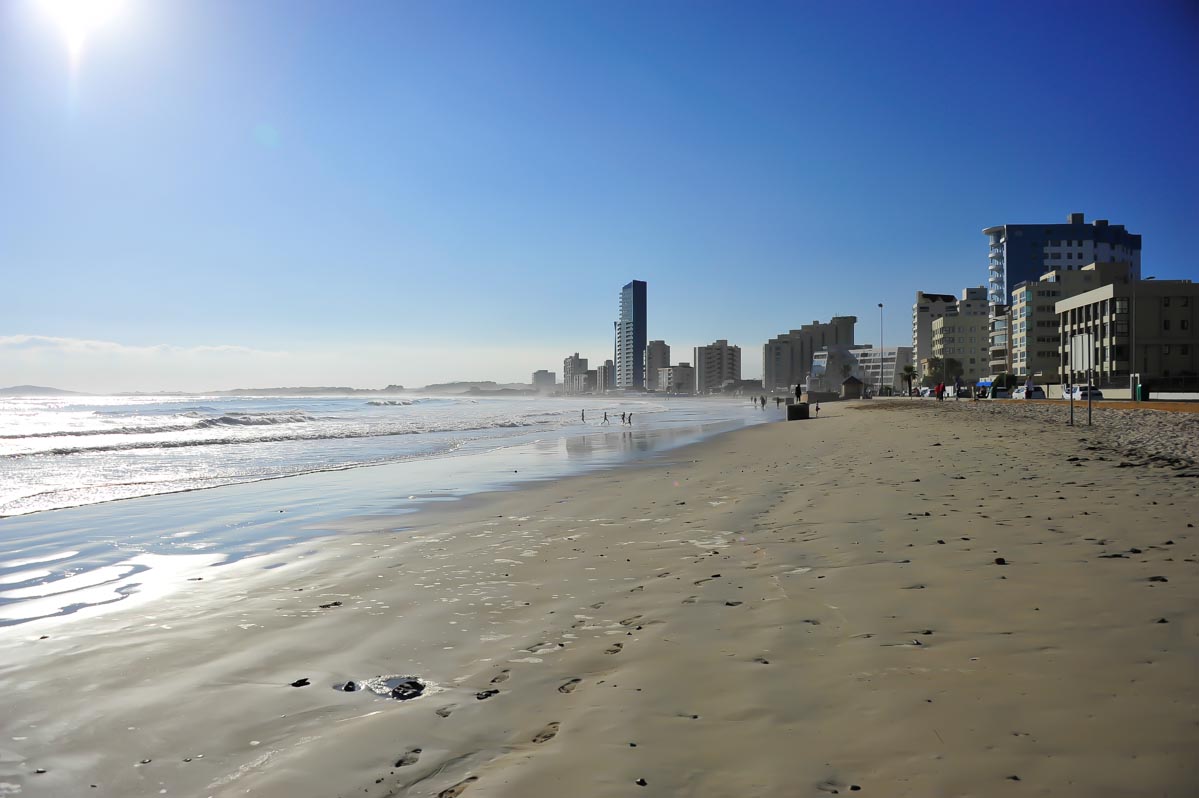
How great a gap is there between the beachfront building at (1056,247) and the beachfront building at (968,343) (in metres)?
7.24

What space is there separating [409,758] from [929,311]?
18363 cm

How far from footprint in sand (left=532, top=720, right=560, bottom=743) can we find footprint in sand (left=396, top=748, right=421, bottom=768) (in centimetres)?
61

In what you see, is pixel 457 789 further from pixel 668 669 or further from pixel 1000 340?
pixel 1000 340

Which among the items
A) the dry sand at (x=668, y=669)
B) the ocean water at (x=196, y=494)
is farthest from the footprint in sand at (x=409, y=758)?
the ocean water at (x=196, y=494)

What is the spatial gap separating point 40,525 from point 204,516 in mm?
2508

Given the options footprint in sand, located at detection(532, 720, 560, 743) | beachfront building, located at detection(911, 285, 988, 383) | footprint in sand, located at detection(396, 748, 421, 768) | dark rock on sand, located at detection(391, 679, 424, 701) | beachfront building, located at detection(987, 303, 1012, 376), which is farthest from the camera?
beachfront building, located at detection(911, 285, 988, 383)

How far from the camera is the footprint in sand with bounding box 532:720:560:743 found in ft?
11.0

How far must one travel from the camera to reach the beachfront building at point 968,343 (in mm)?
138875

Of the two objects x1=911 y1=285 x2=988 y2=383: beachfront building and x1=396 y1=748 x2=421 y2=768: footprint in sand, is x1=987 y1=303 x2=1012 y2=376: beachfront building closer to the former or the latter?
x1=911 y1=285 x2=988 y2=383: beachfront building

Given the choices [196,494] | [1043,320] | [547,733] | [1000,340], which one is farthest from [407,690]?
[1000,340]

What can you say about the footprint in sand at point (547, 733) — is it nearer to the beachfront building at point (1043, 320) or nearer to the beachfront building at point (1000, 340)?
the beachfront building at point (1043, 320)

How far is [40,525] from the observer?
1080cm

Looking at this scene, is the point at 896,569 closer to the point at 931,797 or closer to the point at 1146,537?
the point at 1146,537

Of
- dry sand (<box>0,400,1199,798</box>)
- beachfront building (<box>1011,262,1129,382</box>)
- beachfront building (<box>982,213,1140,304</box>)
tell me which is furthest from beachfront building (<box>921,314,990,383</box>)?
dry sand (<box>0,400,1199,798</box>)
